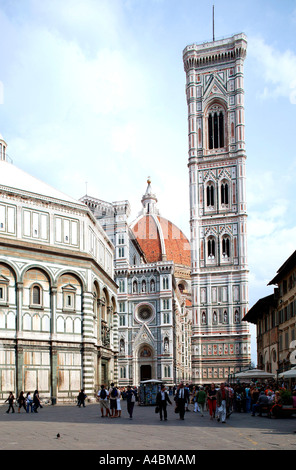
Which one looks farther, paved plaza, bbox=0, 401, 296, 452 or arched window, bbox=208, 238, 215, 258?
arched window, bbox=208, 238, 215, 258

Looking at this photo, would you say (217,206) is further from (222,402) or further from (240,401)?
(222,402)

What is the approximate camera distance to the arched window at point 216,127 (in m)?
91.2

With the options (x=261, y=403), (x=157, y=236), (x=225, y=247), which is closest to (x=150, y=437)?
(x=261, y=403)

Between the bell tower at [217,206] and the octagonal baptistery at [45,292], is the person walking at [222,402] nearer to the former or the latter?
the octagonal baptistery at [45,292]

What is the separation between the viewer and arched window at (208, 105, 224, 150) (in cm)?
9119

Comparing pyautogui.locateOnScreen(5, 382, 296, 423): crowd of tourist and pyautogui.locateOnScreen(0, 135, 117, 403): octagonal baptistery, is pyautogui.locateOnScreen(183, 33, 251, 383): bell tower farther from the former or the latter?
pyautogui.locateOnScreen(5, 382, 296, 423): crowd of tourist

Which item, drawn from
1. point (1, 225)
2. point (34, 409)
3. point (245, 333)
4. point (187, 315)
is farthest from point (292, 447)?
point (187, 315)

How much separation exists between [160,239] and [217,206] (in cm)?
5205

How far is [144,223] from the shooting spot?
142m

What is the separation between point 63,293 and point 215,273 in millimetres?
48952

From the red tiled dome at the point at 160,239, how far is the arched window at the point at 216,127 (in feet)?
149

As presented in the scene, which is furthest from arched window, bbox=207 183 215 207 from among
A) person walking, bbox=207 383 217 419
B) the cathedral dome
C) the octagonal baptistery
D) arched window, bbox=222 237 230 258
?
person walking, bbox=207 383 217 419

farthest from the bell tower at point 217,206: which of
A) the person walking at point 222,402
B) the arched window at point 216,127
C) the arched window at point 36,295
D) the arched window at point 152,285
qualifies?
the person walking at point 222,402

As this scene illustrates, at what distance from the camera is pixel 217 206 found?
8831cm
